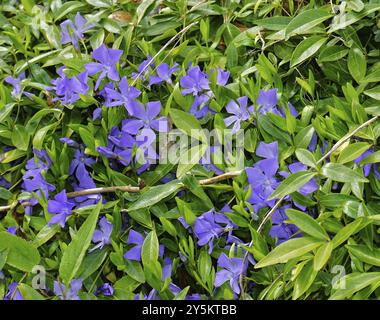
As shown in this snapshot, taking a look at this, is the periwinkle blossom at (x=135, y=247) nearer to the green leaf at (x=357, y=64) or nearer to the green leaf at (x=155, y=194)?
the green leaf at (x=155, y=194)

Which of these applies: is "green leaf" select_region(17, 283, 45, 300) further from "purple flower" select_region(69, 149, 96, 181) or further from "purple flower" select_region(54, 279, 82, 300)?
"purple flower" select_region(69, 149, 96, 181)

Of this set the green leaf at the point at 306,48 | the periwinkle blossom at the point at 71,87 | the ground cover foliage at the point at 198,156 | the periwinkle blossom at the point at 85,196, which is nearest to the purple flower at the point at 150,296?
the ground cover foliage at the point at 198,156

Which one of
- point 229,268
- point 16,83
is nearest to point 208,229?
point 229,268

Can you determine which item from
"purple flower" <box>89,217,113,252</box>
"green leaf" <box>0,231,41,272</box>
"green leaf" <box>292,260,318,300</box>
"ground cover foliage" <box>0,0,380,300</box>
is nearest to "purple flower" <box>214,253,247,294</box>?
"ground cover foliage" <box>0,0,380,300</box>
